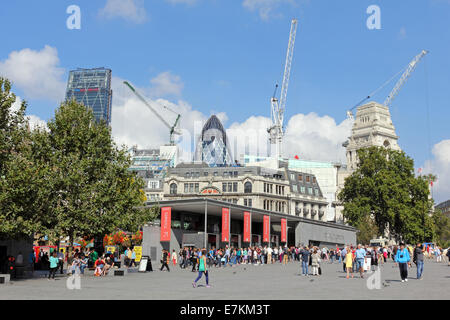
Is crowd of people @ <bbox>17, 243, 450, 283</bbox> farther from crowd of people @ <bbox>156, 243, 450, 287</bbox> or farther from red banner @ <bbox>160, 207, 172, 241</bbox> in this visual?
red banner @ <bbox>160, 207, 172, 241</bbox>

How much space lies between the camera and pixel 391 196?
3420 inches

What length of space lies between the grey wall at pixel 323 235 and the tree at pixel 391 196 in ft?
16.4

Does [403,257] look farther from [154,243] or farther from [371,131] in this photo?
[371,131]

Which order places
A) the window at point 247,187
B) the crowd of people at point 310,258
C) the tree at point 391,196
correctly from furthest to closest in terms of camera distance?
1. the window at point 247,187
2. the tree at point 391,196
3. the crowd of people at point 310,258

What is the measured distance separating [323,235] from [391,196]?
16551 millimetres

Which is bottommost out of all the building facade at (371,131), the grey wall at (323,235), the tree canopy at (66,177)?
the grey wall at (323,235)

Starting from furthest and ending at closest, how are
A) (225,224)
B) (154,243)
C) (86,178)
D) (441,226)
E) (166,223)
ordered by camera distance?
(441,226)
(154,243)
(225,224)
(166,223)
(86,178)

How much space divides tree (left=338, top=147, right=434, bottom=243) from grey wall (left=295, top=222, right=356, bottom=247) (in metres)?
5.00

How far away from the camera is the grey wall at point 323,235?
72.9 meters

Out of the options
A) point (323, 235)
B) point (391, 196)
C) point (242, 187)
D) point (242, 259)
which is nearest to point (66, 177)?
point (242, 259)

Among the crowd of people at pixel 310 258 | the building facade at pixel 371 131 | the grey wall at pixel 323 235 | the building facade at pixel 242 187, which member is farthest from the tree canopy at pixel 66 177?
the building facade at pixel 371 131

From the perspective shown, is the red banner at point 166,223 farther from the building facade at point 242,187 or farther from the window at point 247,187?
the window at point 247,187
